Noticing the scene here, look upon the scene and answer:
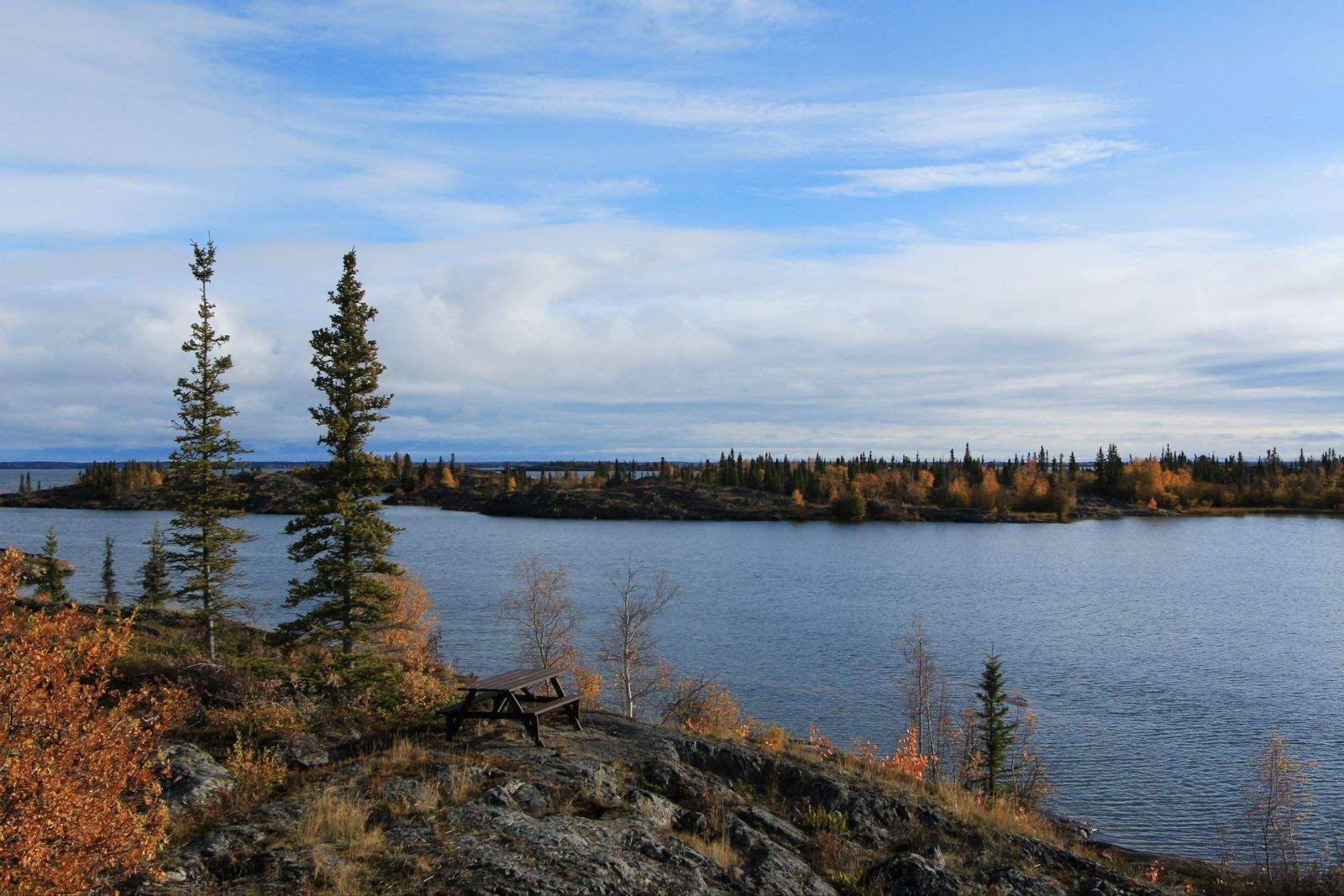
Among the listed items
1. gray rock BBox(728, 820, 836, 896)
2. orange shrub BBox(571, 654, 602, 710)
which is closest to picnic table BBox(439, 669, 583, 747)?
gray rock BBox(728, 820, 836, 896)

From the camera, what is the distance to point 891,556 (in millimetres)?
103000

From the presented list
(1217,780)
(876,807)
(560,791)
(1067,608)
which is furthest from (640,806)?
(1067,608)

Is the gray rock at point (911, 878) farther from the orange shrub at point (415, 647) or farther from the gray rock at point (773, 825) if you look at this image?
the orange shrub at point (415, 647)

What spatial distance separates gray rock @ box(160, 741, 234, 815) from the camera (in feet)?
39.2

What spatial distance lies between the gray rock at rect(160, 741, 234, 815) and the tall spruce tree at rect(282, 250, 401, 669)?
12.3m

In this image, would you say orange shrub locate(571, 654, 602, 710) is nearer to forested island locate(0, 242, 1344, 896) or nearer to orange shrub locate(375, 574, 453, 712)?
forested island locate(0, 242, 1344, 896)

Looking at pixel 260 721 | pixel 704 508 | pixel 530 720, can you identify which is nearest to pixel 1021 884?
pixel 530 720

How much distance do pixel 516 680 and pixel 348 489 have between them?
12.4 meters

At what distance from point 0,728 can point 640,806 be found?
8383mm

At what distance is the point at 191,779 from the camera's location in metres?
12.5

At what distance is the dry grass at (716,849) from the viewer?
11922 mm

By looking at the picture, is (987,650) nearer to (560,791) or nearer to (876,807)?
(876,807)

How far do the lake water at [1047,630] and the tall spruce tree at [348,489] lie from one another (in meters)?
19.6

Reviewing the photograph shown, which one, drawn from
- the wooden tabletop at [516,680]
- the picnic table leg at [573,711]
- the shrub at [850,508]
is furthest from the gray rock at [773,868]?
the shrub at [850,508]
